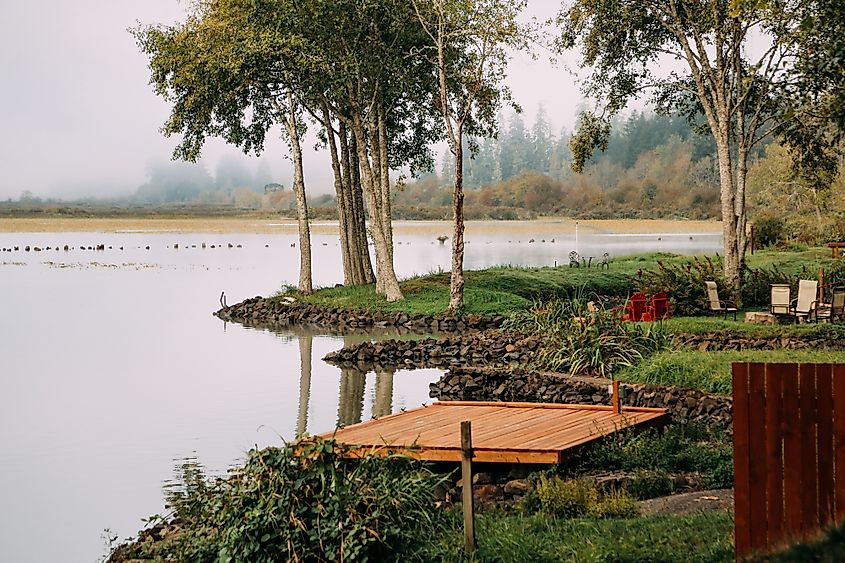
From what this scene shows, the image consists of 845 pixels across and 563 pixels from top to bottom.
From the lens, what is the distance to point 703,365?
1540cm

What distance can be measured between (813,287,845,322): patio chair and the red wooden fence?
13921 mm

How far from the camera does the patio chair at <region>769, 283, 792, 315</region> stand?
20047 millimetres

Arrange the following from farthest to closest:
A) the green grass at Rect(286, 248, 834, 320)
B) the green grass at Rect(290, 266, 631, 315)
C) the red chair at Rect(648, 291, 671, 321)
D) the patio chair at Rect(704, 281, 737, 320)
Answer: the green grass at Rect(286, 248, 834, 320) → the green grass at Rect(290, 266, 631, 315) → the patio chair at Rect(704, 281, 737, 320) → the red chair at Rect(648, 291, 671, 321)

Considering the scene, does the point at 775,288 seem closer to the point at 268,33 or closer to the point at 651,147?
the point at 268,33

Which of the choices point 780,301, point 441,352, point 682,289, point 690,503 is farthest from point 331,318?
point 690,503

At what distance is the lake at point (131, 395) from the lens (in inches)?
470

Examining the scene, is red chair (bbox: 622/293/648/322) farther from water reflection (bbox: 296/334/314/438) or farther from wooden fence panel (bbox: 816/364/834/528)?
wooden fence panel (bbox: 816/364/834/528)

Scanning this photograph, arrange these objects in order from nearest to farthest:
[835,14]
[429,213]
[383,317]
→ 1. [835,14]
2. [383,317]
3. [429,213]

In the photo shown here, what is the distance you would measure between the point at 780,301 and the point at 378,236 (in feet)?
40.8

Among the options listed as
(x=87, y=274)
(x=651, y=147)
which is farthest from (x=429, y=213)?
(x=87, y=274)

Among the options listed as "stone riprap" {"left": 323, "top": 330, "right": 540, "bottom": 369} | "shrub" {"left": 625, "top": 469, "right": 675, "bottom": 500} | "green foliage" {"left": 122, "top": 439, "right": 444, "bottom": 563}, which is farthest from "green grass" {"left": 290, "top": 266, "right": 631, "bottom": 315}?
"green foliage" {"left": 122, "top": 439, "right": 444, "bottom": 563}

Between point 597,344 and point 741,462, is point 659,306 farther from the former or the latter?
point 741,462

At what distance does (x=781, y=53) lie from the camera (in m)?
26.5

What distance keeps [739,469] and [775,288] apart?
48.0 feet
